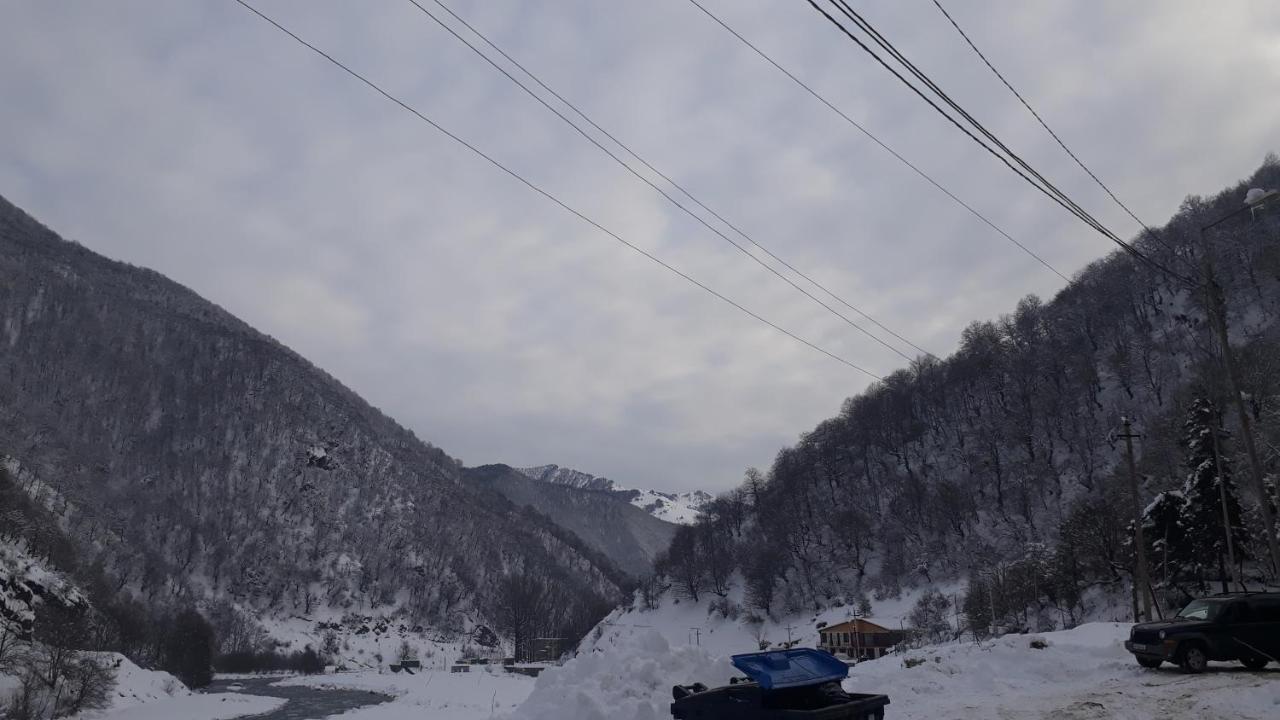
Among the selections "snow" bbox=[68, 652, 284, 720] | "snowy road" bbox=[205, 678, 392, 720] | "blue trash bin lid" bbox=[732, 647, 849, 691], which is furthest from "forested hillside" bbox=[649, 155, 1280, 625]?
"snow" bbox=[68, 652, 284, 720]

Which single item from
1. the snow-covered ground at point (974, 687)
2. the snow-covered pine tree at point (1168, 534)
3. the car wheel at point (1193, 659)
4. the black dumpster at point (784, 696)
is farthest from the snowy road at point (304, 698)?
the snow-covered pine tree at point (1168, 534)

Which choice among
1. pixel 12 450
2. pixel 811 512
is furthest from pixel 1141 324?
pixel 12 450

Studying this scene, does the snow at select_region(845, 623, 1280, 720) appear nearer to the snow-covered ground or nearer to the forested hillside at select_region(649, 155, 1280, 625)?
the snow-covered ground

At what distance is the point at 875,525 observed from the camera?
106438 mm

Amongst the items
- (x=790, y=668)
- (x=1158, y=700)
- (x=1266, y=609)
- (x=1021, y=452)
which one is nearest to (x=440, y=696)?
(x=1266, y=609)

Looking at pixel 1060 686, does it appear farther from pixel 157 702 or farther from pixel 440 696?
pixel 157 702

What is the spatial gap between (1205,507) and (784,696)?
1917 inches

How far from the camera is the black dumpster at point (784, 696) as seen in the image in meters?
8.00

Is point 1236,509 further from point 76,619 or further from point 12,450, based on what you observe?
point 12,450

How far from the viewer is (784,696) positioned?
26.9 ft

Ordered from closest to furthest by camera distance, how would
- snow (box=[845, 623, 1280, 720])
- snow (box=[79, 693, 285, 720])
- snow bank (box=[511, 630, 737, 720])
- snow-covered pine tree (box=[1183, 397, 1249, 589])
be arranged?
snow bank (box=[511, 630, 737, 720]) < snow (box=[845, 623, 1280, 720]) < snow-covered pine tree (box=[1183, 397, 1249, 589]) < snow (box=[79, 693, 285, 720])

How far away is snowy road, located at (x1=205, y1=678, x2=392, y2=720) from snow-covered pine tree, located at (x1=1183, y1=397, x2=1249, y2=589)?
61374mm

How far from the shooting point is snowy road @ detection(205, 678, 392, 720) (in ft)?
185

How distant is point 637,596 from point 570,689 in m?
136
